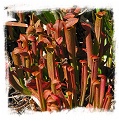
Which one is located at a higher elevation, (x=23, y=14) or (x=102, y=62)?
(x=23, y=14)

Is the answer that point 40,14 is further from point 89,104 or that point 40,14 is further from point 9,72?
point 89,104

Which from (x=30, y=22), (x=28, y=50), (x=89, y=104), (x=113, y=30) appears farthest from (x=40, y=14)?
(x=89, y=104)

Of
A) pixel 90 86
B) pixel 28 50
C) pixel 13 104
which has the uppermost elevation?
pixel 28 50

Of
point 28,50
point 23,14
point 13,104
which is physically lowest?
point 13,104

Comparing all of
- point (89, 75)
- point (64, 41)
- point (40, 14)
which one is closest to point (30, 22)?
point (40, 14)

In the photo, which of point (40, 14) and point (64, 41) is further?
point (40, 14)

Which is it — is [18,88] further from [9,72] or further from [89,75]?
[89,75]

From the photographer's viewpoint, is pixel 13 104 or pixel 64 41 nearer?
pixel 64 41

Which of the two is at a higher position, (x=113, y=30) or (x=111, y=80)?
(x=113, y=30)

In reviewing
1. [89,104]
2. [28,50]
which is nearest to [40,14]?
[28,50]
